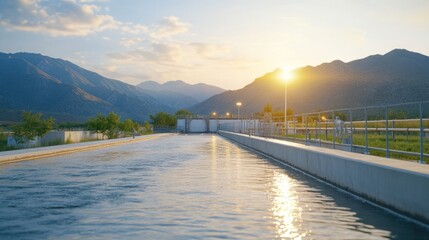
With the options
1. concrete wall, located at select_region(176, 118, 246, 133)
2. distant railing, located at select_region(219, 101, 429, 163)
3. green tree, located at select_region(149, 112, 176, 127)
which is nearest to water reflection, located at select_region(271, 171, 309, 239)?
distant railing, located at select_region(219, 101, 429, 163)

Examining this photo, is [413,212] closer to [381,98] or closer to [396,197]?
[396,197]

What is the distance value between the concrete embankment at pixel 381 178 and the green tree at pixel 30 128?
101 ft

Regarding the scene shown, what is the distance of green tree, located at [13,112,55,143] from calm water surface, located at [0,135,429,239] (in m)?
28.5

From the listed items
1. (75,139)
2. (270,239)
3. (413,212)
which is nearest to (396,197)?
(413,212)

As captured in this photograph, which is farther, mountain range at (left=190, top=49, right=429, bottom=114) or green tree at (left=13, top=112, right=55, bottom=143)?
mountain range at (left=190, top=49, right=429, bottom=114)

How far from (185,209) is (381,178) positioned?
423 centimetres

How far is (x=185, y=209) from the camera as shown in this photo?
10.6 metres

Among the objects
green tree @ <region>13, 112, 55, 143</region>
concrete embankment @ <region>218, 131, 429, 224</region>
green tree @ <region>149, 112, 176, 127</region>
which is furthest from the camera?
green tree @ <region>149, 112, 176, 127</region>

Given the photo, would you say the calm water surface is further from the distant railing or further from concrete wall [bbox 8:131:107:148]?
concrete wall [bbox 8:131:107:148]

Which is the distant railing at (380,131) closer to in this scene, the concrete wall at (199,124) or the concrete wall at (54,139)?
the concrete wall at (54,139)

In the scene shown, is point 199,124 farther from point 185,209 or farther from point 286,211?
point 286,211

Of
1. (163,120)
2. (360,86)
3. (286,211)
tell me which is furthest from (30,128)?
(360,86)

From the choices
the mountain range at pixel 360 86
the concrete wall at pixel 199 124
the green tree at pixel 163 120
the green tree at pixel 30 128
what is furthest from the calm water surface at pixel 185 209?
the green tree at pixel 163 120

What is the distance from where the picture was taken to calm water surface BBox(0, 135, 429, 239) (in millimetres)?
8422
